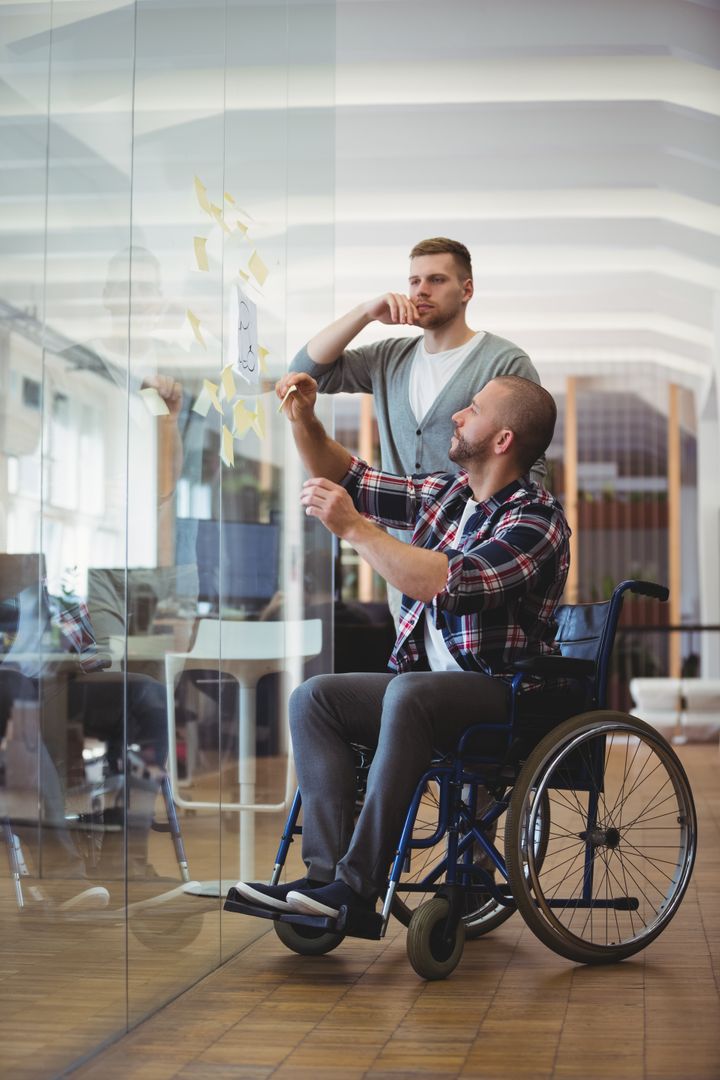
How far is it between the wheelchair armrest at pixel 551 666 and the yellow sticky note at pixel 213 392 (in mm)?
792

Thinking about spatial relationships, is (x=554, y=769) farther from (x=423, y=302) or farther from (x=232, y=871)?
(x=423, y=302)

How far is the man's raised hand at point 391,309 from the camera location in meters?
2.87

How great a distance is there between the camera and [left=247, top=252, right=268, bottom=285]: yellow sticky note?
289 centimetres

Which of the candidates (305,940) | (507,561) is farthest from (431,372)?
(305,940)

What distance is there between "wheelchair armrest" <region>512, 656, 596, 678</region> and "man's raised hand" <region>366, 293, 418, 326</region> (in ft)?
2.84

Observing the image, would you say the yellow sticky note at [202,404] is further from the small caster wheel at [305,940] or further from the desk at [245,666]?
the small caster wheel at [305,940]

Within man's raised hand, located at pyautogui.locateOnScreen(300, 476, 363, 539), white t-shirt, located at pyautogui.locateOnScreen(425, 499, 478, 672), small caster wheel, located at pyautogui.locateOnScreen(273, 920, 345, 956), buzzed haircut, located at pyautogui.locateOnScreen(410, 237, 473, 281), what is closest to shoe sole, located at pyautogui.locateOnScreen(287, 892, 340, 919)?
small caster wheel, located at pyautogui.locateOnScreen(273, 920, 345, 956)

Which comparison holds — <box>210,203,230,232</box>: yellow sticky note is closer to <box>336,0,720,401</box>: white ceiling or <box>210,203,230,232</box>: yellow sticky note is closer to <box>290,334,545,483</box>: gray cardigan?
<box>290,334,545,483</box>: gray cardigan

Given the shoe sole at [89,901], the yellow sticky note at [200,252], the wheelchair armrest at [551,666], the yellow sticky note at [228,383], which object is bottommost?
the shoe sole at [89,901]

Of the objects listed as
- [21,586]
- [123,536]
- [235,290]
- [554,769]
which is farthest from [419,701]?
[235,290]

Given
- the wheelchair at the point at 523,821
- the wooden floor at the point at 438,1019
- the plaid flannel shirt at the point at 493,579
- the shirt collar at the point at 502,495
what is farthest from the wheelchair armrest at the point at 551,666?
the wooden floor at the point at 438,1019

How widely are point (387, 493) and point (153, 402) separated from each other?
2.19 feet

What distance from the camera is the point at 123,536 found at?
2.22 meters

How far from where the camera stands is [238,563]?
114 inches
